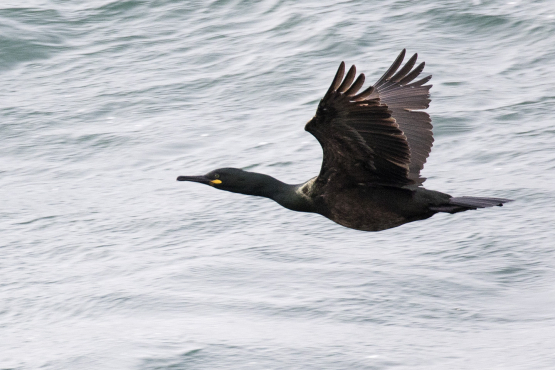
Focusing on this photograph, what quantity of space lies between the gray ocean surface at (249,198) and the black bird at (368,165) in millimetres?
2105

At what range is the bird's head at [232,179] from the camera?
686cm

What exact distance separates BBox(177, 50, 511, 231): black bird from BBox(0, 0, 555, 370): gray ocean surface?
6.91ft

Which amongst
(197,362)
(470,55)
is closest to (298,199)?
(197,362)

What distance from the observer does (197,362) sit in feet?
27.9

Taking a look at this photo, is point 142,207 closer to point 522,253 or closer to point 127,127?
point 127,127

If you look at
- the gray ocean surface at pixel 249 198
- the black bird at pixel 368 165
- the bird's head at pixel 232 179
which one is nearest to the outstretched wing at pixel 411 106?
the black bird at pixel 368 165

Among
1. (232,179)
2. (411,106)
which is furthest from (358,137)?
(232,179)

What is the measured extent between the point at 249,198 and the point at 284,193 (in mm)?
4100

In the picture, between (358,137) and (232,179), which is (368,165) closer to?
(358,137)

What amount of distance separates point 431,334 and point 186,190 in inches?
134

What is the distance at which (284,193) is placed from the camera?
22.1 ft

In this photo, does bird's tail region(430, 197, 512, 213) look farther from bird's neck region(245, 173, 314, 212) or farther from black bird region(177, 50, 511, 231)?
bird's neck region(245, 173, 314, 212)

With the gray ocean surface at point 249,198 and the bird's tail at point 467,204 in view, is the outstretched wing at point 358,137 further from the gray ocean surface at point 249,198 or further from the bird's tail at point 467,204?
the gray ocean surface at point 249,198

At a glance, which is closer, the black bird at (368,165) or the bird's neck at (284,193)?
the black bird at (368,165)
